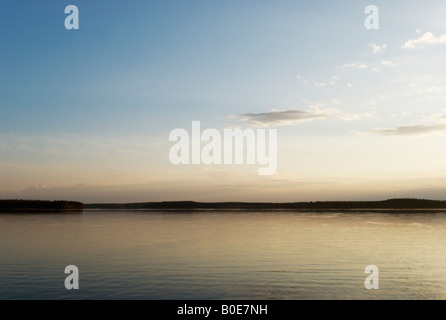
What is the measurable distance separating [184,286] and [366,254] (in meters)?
20.3

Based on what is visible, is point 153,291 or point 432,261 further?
point 432,261

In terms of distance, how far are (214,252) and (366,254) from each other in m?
13.7

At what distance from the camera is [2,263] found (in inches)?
1411

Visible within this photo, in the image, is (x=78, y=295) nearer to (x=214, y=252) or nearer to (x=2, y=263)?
(x=2, y=263)
